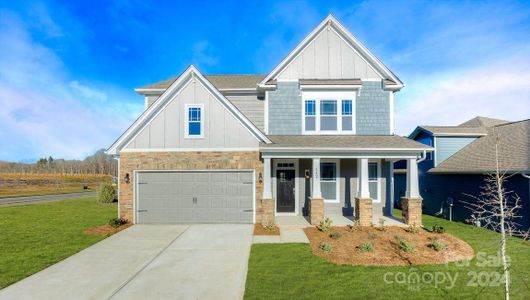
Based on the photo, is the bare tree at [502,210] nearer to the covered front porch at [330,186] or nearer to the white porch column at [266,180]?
the covered front porch at [330,186]

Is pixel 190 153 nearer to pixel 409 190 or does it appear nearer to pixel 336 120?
pixel 336 120

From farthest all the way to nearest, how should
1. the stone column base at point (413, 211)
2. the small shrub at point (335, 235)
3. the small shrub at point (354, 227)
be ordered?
the stone column base at point (413, 211) → the small shrub at point (354, 227) → the small shrub at point (335, 235)

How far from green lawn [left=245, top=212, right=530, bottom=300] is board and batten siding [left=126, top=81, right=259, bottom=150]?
5373mm

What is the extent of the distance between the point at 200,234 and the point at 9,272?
5240mm

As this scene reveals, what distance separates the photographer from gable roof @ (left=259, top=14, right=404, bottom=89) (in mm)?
13391

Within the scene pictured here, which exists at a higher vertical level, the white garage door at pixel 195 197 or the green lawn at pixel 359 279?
the white garage door at pixel 195 197

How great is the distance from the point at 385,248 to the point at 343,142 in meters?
4.85

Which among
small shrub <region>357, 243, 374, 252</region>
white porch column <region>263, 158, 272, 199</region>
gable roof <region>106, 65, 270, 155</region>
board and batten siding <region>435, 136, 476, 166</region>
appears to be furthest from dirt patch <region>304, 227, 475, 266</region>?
board and batten siding <region>435, 136, 476, 166</region>

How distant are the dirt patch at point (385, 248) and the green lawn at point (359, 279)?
349 mm

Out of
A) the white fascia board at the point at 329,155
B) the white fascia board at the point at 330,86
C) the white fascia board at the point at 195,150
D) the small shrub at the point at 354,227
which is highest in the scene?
the white fascia board at the point at 330,86

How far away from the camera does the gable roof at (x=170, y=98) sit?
1180 cm

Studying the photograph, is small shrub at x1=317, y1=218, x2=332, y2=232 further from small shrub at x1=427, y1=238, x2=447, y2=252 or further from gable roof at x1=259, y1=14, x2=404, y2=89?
gable roof at x1=259, y1=14, x2=404, y2=89

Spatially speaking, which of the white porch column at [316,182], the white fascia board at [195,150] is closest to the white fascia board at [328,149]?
the white porch column at [316,182]

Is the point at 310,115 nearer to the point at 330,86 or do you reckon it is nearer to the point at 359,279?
the point at 330,86
